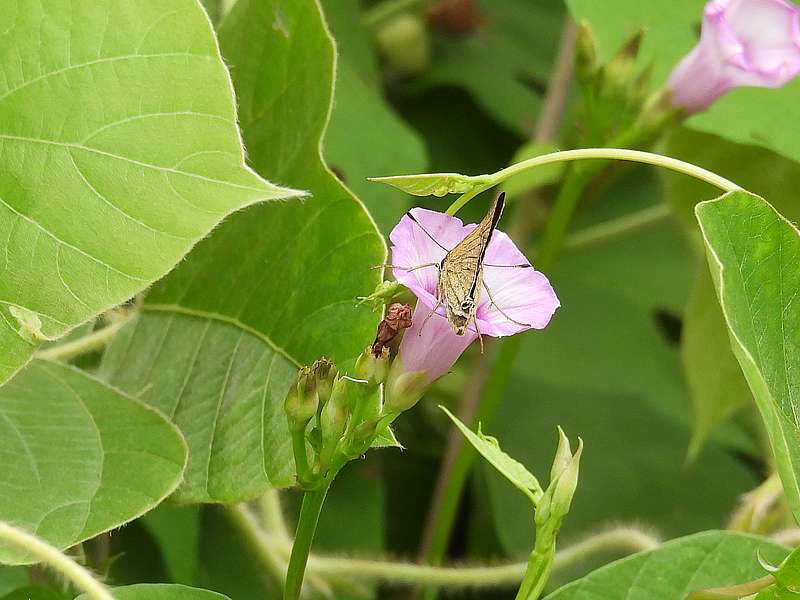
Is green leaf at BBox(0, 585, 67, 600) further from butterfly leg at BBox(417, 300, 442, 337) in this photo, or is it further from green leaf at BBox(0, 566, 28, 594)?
butterfly leg at BBox(417, 300, 442, 337)

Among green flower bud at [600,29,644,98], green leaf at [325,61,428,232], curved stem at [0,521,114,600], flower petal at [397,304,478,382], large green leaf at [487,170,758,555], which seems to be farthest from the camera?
large green leaf at [487,170,758,555]

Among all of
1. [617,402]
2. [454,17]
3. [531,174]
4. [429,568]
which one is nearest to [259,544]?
[429,568]

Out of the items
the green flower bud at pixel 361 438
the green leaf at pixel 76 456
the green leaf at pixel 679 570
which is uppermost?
the green flower bud at pixel 361 438

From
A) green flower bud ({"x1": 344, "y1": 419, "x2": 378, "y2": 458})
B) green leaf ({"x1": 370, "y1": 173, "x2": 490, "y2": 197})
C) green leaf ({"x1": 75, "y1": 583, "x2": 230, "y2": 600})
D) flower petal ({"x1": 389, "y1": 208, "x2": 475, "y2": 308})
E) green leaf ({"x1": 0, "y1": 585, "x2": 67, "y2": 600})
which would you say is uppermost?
green leaf ({"x1": 370, "y1": 173, "x2": 490, "y2": 197})

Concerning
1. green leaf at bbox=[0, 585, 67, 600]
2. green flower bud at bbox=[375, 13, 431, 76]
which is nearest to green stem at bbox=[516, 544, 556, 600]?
green leaf at bbox=[0, 585, 67, 600]

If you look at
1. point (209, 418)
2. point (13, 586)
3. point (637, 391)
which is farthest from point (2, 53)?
point (637, 391)

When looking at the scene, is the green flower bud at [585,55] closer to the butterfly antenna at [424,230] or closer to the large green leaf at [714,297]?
the large green leaf at [714,297]

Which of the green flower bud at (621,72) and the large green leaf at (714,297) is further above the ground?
the green flower bud at (621,72)

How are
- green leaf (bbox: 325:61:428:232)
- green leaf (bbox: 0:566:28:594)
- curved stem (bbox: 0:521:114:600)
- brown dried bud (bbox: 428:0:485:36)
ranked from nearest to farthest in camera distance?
curved stem (bbox: 0:521:114:600)
green leaf (bbox: 0:566:28:594)
green leaf (bbox: 325:61:428:232)
brown dried bud (bbox: 428:0:485:36)

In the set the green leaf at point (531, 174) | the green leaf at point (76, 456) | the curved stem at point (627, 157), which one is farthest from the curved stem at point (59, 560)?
the green leaf at point (531, 174)
